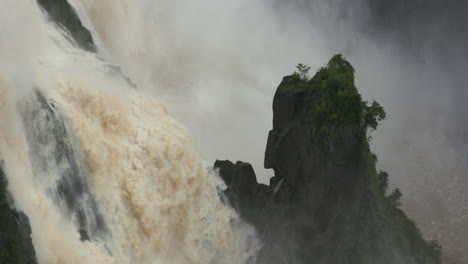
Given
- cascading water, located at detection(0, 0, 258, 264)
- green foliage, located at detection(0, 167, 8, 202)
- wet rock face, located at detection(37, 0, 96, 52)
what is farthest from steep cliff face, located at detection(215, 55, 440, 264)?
green foliage, located at detection(0, 167, 8, 202)

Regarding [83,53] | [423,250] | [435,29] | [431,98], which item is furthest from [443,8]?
[83,53]

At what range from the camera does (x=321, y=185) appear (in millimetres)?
35250

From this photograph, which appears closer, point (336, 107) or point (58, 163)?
point (58, 163)

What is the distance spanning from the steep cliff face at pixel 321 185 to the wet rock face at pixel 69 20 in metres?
9.25

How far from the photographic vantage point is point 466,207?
4881 centimetres

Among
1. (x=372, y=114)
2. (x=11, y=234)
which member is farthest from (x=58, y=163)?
(x=372, y=114)

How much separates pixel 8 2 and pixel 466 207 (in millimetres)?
32250

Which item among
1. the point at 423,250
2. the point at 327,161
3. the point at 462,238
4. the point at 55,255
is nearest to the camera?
the point at 55,255

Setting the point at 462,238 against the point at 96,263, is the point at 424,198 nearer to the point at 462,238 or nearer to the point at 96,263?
the point at 462,238

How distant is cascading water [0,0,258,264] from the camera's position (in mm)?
28531

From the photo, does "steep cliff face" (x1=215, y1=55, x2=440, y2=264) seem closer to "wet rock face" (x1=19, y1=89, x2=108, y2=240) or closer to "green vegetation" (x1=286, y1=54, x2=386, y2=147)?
"green vegetation" (x1=286, y1=54, x2=386, y2=147)

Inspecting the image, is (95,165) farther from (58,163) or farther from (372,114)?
(372,114)

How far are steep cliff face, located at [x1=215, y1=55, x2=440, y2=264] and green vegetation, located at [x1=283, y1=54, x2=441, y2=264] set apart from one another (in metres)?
0.05

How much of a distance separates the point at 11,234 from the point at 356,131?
55.7 ft
